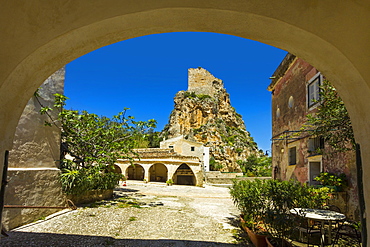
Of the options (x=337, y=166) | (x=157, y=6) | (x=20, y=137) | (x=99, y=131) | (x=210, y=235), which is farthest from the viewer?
(x=99, y=131)

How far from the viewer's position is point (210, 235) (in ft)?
18.8

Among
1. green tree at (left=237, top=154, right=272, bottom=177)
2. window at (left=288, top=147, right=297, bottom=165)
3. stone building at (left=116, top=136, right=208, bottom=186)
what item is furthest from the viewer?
green tree at (left=237, top=154, right=272, bottom=177)

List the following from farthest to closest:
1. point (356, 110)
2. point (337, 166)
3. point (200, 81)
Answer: point (200, 81), point (337, 166), point (356, 110)

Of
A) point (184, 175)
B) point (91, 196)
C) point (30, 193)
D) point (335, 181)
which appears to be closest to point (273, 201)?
point (335, 181)

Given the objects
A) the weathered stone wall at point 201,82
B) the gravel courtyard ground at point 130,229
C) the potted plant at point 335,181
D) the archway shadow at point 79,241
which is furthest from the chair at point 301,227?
the weathered stone wall at point 201,82

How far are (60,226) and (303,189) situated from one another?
6404 millimetres

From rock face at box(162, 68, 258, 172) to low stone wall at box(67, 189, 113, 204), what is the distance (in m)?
26.6

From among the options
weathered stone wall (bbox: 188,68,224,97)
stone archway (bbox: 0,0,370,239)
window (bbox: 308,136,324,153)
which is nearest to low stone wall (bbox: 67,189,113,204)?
stone archway (bbox: 0,0,370,239)

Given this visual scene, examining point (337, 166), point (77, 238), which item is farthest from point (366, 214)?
point (337, 166)

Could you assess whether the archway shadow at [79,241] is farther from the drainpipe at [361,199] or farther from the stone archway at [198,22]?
the stone archway at [198,22]

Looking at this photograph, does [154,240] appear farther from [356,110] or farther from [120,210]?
[356,110]

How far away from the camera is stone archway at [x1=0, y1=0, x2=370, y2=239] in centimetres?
172

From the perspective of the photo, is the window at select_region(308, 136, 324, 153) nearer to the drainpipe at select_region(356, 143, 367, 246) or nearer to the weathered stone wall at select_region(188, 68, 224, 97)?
the drainpipe at select_region(356, 143, 367, 246)

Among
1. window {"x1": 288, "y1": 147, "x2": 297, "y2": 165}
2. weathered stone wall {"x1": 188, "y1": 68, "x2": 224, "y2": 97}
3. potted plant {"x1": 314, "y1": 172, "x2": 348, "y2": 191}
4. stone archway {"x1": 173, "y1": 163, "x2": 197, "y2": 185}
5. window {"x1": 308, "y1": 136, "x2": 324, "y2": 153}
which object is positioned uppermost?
weathered stone wall {"x1": 188, "y1": 68, "x2": 224, "y2": 97}
